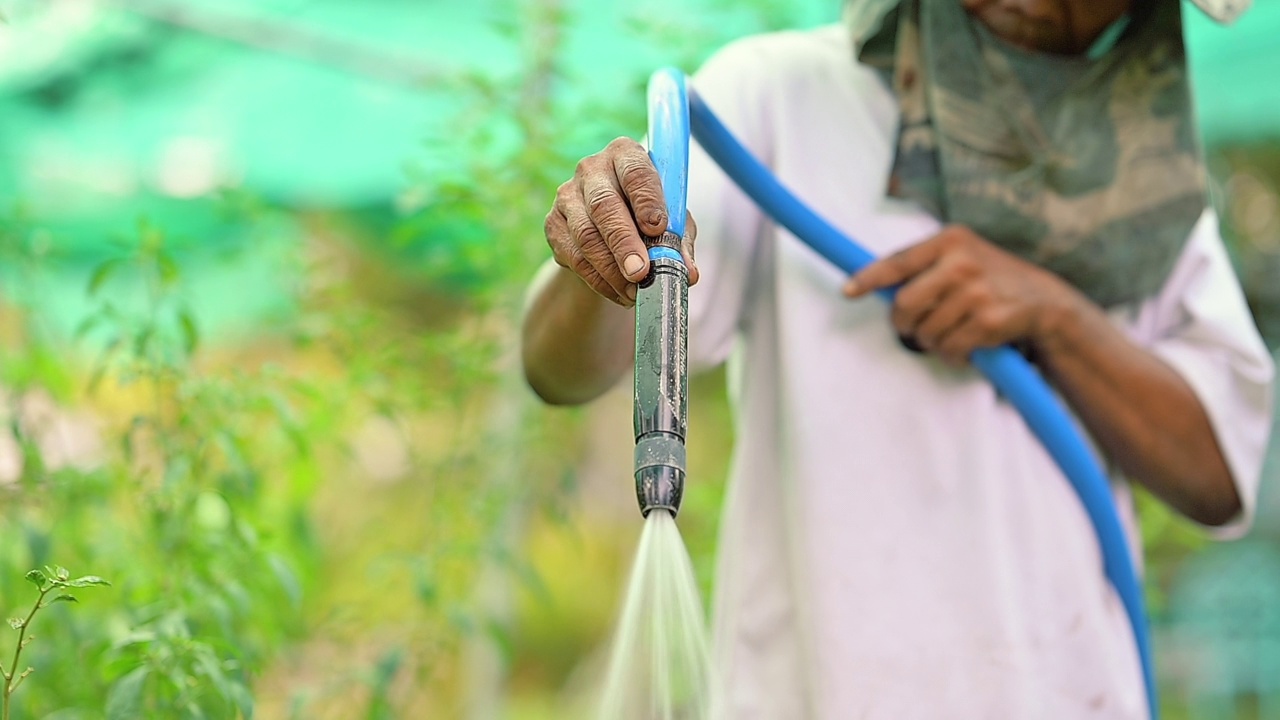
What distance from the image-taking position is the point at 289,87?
320 centimetres

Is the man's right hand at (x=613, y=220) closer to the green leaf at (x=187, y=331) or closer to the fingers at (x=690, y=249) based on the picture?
the fingers at (x=690, y=249)

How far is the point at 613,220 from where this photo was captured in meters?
0.99

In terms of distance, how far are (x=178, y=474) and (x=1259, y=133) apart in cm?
356

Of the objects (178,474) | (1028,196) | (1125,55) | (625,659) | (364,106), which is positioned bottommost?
(625,659)

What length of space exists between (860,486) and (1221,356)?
0.55 m

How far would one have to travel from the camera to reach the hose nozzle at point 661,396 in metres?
0.89

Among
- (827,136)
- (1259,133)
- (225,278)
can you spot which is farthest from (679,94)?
(1259,133)

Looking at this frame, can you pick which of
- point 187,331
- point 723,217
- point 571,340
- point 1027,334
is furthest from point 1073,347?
point 187,331

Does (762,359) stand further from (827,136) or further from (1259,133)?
(1259,133)

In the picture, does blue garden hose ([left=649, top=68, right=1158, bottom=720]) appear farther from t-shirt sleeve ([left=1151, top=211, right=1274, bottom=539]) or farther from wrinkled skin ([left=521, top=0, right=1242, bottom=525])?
t-shirt sleeve ([left=1151, top=211, right=1274, bottom=539])

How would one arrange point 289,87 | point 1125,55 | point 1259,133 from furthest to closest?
1. point 1259,133
2. point 289,87
3. point 1125,55

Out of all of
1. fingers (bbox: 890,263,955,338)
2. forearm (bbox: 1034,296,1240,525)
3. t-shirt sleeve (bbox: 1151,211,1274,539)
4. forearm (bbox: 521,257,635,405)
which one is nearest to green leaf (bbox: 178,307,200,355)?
forearm (bbox: 521,257,635,405)

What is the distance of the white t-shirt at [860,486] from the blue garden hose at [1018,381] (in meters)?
0.02

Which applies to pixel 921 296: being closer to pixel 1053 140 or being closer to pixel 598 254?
pixel 1053 140
